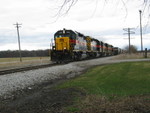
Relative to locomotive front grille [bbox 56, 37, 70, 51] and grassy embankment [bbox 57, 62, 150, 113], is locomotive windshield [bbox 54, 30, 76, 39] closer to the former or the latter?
locomotive front grille [bbox 56, 37, 70, 51]

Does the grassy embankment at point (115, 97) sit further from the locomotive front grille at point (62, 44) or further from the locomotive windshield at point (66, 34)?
the locomotive windshield at point (66, 34)

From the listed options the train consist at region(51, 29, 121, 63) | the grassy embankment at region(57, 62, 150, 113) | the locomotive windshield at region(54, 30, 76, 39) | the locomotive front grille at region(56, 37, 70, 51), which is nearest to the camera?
the grassy embankment at region(57, 62, 150, 113)

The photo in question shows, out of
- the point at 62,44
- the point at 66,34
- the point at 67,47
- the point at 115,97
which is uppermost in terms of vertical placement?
the point at 66,34

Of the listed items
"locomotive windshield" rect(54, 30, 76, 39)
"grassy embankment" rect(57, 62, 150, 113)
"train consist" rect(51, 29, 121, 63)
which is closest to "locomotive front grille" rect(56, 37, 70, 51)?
"train consist" rect(51, 29, 121, 63)

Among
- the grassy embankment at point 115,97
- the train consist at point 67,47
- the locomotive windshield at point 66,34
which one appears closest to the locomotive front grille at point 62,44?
the train consist at point 67,47

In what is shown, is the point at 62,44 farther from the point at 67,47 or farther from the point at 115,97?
the point at 115,97

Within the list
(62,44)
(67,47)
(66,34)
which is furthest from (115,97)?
(66,34)

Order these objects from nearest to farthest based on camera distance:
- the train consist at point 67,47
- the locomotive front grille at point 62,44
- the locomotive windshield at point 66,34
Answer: the train consist at point 67,47 < the locomotive front grille at point 62,44 < the locomotive windshield at point 66,34

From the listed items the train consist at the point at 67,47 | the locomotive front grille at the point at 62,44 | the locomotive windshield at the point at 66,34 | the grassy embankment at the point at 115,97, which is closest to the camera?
the grassy embankment at the point at 115,97

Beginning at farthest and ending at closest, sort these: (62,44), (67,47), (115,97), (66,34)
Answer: (66,34) → (62,44) → (67,47) → (115,97)

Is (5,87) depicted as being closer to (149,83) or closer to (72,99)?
(72,99)

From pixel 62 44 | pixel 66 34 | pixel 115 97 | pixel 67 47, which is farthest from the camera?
pixel 66 34

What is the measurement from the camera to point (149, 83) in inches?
457

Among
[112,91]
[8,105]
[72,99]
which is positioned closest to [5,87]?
[8,105]
